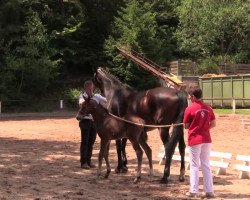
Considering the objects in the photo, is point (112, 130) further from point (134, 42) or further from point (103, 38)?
point (103, 38)

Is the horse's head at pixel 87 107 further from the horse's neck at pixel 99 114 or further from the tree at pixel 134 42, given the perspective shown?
the tree at pixel 134 42

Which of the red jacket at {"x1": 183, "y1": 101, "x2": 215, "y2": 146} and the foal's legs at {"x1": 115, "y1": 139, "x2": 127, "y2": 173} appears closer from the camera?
the red jacket at {"x1": 183, "y1": 101, "x2": 215, "y2": 146}

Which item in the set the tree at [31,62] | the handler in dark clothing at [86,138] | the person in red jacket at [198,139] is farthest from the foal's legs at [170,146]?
the tree at [31,62]

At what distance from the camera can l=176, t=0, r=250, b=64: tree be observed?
4741 cm

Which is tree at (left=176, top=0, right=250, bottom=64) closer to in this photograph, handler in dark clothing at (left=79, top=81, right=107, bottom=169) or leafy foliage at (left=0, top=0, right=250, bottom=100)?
leafy foliage at (left=0, top=0, right=250, bottom=100)

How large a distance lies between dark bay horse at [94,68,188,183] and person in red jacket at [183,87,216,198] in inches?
56.1

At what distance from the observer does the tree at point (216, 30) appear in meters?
47.4

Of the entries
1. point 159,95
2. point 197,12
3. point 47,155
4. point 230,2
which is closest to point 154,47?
point 197,12

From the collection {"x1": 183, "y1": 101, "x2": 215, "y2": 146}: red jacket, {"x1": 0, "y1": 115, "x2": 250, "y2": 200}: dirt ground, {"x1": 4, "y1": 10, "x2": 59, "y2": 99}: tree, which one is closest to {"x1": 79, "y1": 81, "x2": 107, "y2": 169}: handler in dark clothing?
{"x1": 0, "y1": 115, "x2": 250, "y2": 200}: dirt ground

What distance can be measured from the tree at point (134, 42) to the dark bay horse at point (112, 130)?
32.2m

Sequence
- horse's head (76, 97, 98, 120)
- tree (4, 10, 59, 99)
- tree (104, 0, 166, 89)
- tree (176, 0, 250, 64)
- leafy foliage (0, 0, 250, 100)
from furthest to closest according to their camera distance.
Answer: tree (176, 0, 250, 64), tree (104, 0, 166, 89), leafy foliage (0, 0, 250, 100), tree (4, 10, 59, 99), horse's head (76, 97, 98, 120)

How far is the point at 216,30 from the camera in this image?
48000 mm

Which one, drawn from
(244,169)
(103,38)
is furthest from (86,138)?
(103,38)

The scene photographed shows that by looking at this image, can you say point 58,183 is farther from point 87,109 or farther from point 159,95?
point 159,95
